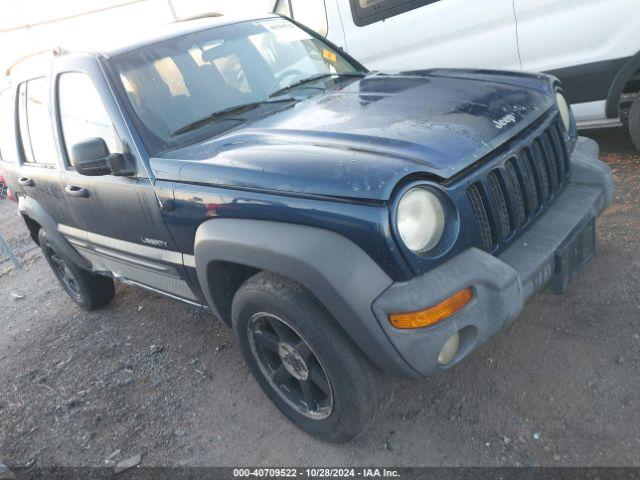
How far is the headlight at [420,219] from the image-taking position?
184 centimetres

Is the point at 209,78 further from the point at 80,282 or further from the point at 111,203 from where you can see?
the point at 80,282

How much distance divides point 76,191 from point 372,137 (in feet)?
6.36

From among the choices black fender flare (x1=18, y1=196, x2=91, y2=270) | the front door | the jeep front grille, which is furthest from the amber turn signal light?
black fender flare (x1=18, y1=196, x2=91, y2=270)

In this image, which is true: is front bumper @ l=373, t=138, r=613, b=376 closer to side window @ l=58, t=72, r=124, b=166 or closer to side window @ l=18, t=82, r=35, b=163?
side window @ l=58, t=72, r=124, b=166

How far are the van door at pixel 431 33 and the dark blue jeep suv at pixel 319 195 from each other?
166cm

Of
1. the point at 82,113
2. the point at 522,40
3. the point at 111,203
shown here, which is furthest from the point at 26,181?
the point at 522,40

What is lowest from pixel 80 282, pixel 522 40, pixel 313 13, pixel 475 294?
pixel 80 282

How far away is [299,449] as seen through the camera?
2422 millimetres

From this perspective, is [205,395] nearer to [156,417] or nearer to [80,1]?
[156,417]

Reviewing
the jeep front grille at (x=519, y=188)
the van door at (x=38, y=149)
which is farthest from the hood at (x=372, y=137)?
the van door at (x=38, y=149)

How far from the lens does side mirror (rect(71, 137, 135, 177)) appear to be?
8.34 ft

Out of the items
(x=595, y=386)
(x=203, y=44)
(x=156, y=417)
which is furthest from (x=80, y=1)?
(x=595, y=386)

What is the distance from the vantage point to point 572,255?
2312mm

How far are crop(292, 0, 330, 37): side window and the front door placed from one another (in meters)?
3.00
